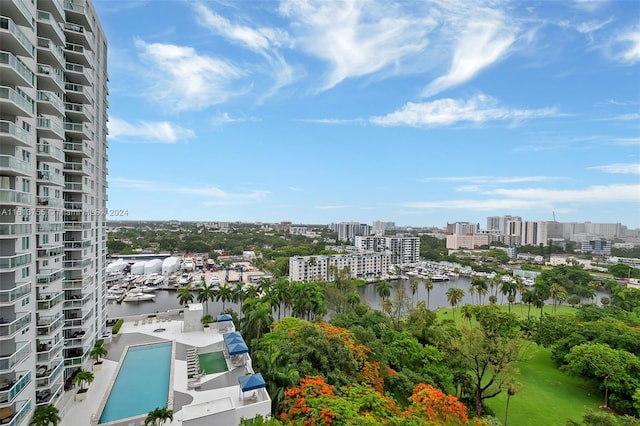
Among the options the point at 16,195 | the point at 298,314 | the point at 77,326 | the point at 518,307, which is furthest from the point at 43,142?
the point at 518,307

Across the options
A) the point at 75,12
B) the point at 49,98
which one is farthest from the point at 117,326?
the point at 75,12

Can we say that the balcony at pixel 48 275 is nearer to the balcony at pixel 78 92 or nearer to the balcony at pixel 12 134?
the balcony at pixel 12 134

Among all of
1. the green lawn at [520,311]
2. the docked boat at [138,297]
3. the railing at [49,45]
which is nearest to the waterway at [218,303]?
the docked boat at [138,297]

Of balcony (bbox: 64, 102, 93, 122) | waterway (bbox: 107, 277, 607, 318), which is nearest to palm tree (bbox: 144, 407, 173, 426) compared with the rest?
balcony (bbox: 64, 102, 93, 122)

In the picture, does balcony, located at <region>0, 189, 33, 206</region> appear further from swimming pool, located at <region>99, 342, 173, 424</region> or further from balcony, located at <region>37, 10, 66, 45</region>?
swimming pool, located at <region>99, 342, 173, 424</region>

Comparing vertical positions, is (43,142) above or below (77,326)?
above

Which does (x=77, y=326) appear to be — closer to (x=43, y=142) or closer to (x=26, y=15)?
(x=43, y=142)
